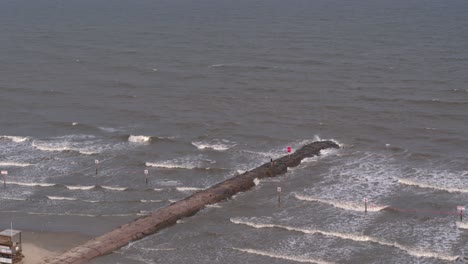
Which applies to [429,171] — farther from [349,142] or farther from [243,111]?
[243,111]

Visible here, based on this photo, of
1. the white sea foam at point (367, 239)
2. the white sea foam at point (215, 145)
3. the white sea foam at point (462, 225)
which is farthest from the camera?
the white sea foam at point (215, 145)

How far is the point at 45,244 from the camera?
1583 inches

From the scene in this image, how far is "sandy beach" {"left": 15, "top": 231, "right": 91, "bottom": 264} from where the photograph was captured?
38250mm

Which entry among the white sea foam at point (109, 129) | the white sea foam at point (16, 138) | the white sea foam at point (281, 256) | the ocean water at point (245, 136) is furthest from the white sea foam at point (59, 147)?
the white sea foam at point (281, 256)

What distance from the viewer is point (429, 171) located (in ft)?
168

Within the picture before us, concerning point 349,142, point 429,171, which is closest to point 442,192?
point 429,171

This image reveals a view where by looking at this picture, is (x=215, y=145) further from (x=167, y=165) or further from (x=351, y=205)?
(x=351, y=205)

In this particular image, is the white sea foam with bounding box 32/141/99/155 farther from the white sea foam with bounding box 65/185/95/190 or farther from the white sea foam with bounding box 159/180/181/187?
the white sea foam with bounding box 159/180/181/187

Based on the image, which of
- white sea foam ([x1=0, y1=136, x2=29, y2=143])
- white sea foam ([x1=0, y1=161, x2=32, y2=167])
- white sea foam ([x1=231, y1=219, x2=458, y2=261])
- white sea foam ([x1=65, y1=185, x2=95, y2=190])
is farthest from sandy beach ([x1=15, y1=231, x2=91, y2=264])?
white sea foam ([x1=0, y1=136, x2=29, y2=143])

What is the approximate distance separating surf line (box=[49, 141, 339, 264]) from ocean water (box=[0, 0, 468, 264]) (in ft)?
1.91

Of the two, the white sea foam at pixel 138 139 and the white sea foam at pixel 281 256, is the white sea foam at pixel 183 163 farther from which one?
the white sea foam at pixel 281 256

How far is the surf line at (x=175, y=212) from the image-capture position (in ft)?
125

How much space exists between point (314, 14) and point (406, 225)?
339 feet

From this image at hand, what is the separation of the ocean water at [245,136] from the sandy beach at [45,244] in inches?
48.8
